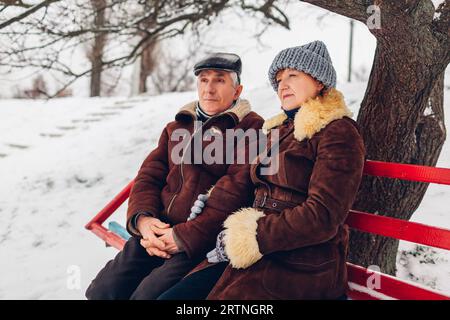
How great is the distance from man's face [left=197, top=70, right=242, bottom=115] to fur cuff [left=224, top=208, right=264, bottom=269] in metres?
0.79

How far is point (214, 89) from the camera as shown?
8.40ft

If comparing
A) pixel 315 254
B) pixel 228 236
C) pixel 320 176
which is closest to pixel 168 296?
pixel 228 236

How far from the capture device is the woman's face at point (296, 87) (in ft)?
6.94

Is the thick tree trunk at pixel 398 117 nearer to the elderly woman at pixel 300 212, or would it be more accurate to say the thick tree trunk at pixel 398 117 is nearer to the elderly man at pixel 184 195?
the elderly woman at pixel 300 212

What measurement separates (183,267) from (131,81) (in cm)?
1329

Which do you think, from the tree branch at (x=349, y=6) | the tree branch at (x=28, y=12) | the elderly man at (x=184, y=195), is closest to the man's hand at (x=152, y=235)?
the elderly man at (x=184, y=195)

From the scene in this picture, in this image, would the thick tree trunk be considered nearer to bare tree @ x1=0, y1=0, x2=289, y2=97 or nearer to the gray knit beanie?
the gray knit beanie

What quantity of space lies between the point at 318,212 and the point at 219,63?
1096mm

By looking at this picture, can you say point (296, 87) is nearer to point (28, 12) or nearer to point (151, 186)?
point (151, 186)

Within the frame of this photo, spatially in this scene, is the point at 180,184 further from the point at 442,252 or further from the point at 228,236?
the point at 442,252

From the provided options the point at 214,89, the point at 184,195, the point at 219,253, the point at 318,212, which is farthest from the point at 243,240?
the point at 214,89

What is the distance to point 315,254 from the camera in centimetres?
191

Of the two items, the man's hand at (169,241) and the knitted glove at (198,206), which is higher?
the knitted glove at (198,206)

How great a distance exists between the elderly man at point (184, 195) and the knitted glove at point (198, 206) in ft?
0.05
